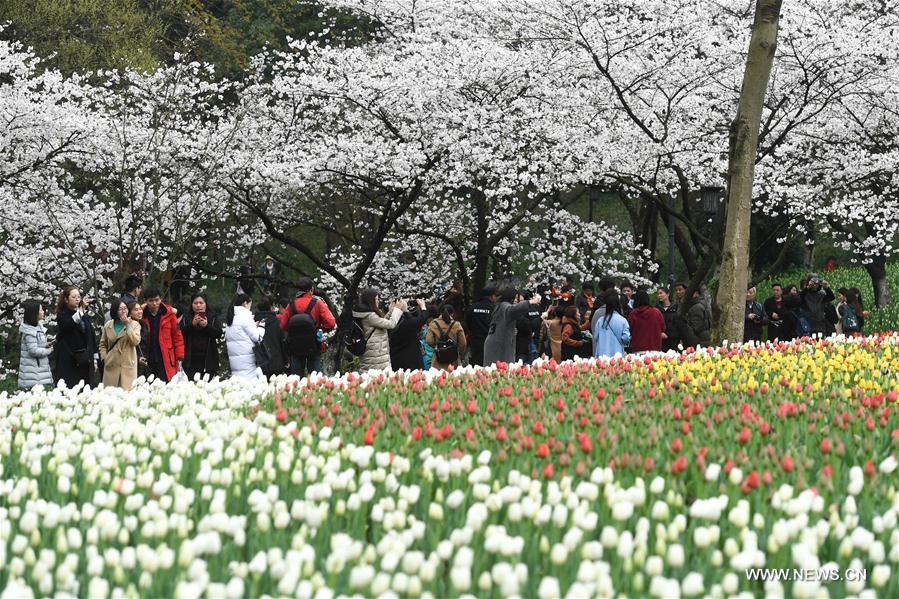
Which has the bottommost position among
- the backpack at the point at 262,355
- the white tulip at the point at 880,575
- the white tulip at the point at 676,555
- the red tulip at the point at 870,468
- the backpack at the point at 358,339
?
the white tulip at the point at 880,575

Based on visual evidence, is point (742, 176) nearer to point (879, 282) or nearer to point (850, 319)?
point (850, 319)

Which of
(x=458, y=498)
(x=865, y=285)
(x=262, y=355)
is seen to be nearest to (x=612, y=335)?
(x=262, y=355)

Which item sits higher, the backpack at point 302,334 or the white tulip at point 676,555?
the backpack at point 302,334

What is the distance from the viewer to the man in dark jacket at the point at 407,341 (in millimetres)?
12711

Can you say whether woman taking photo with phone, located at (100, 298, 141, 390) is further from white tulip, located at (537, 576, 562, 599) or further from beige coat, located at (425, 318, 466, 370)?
white tulip, located at (537, 576, 562, 599)

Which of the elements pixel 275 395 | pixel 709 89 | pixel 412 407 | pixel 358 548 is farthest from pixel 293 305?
pixel 709 89

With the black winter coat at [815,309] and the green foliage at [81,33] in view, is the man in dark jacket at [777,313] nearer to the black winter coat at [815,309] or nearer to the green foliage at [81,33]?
the black winter coat at [815,309]

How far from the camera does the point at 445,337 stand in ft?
44.5

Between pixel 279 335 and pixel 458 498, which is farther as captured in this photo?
pixel 279 335

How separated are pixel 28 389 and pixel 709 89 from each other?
544 inches

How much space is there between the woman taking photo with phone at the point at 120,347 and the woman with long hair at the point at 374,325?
2544mm

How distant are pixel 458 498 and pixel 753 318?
14.5 m

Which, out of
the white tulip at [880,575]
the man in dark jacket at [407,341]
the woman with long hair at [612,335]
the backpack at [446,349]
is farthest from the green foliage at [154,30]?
the white tulip at [880,575]

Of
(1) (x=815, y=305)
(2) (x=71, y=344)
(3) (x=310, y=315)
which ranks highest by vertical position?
(1) (x=815, y=305)
